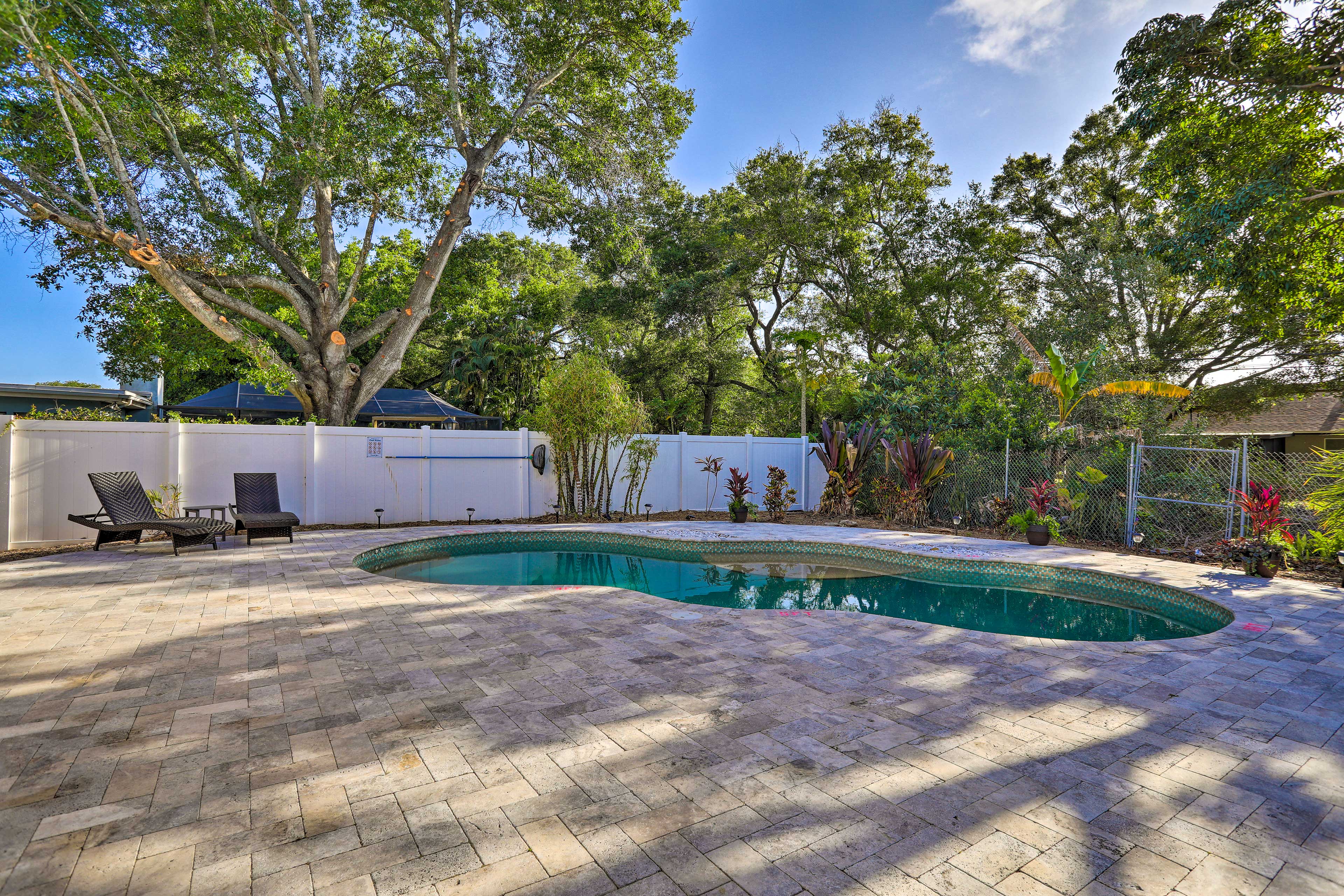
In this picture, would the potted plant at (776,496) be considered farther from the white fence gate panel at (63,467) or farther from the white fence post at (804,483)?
the white fence gate panel at (63,467)

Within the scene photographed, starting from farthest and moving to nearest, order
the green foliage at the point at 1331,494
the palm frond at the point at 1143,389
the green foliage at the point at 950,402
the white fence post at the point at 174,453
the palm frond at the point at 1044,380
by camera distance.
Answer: the green foliage at the point at 950,402 → the palm frond at the point at 1044,380 → the palm frond at the point at 1143,389 → the white fence post at the point at 174,453 → the green foliage at the point at 1331,494

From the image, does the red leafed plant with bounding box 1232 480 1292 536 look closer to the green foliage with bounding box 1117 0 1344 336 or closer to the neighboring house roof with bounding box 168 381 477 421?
the green foliage with bounding box 1117 0 1344 336

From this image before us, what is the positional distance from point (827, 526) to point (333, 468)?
8.18 metres

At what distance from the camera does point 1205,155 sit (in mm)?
9648

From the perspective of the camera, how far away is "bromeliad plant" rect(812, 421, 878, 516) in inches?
473

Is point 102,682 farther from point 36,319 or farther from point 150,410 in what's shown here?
point 36,319

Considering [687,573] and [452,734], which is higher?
[452,734]

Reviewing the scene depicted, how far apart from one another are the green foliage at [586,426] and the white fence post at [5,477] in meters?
6.38

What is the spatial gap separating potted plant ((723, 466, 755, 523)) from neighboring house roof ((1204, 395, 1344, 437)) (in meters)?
14.4

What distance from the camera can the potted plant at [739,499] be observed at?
11.4 meters

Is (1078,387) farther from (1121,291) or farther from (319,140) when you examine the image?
(319,140)

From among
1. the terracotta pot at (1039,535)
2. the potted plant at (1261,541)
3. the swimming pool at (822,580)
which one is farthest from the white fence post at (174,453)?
the potted plant at (1261,541)

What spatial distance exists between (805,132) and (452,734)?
1791 centimetres

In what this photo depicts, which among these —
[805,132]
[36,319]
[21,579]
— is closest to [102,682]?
[21,579]
